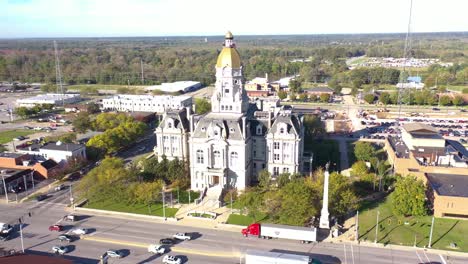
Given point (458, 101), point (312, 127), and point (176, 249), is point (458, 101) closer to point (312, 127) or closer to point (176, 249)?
point (312, 127)

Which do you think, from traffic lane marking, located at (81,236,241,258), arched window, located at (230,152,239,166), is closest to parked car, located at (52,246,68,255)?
traffic lane marking, located at (81,236,241,258)

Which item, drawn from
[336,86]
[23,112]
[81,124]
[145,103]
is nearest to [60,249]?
[81,124]

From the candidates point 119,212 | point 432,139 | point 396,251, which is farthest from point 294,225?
point 432,139

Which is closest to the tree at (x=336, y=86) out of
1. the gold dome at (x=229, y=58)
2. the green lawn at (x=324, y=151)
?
the green lawn at (x=324, y=151)

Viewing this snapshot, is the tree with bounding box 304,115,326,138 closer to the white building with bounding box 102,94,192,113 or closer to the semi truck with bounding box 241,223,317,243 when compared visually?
the semi truck with bounding box 241,223,317,243

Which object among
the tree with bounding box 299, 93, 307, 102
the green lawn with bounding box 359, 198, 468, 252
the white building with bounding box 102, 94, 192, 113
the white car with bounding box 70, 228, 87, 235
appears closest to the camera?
the green lawn with bounding box 359, 198, 468, 252

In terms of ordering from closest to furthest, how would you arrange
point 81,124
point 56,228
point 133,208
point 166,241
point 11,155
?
point 166,241 → point 56,228 → point 133,208 → point 11,155 → point 81,124
